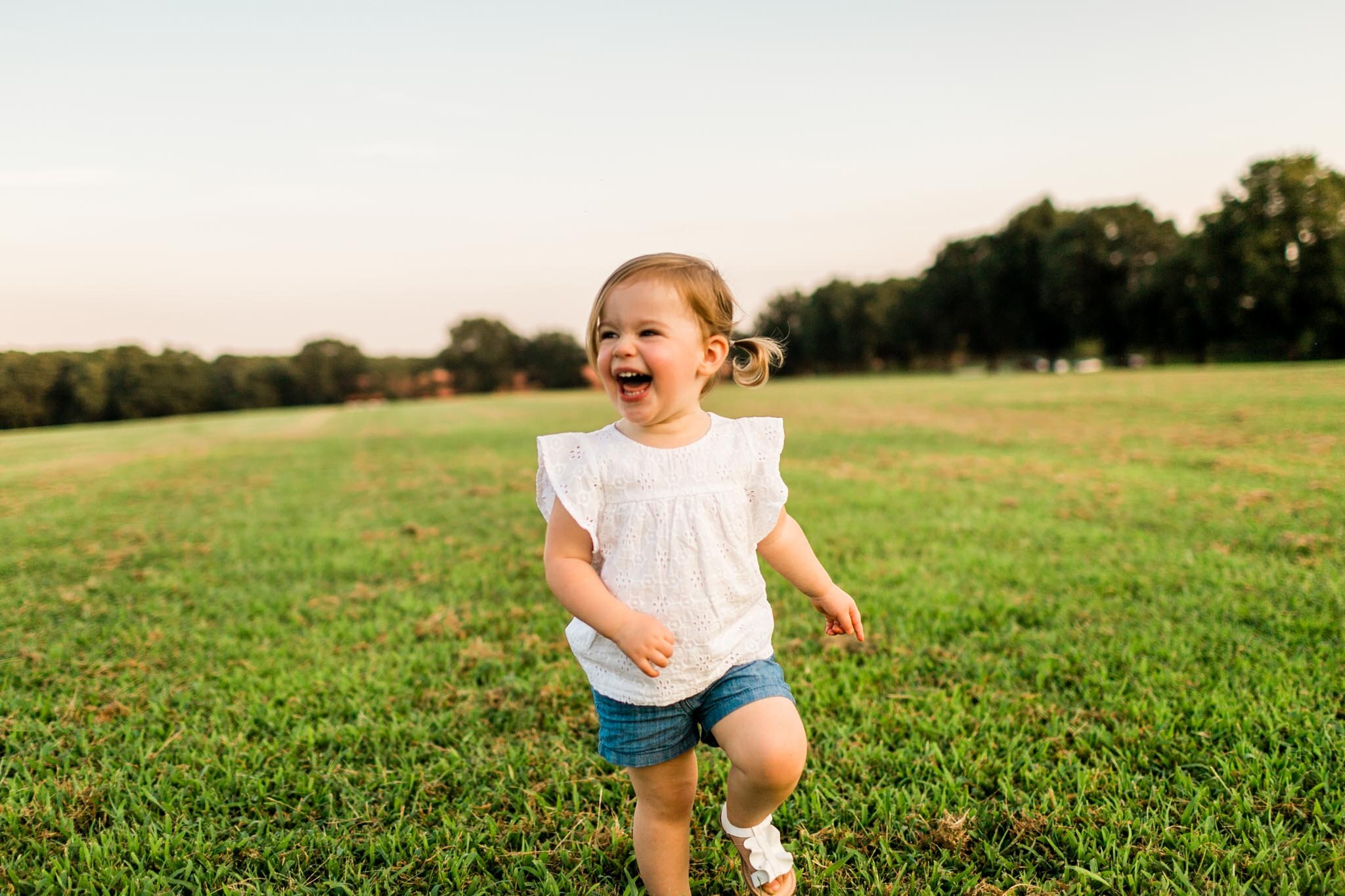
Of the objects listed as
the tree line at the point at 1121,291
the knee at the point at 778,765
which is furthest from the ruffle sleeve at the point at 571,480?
the tree line at the point at 1121,291

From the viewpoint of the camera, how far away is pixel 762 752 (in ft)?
5.28

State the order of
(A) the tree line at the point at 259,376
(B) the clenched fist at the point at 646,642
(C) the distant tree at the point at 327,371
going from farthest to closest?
(C) the distant tree at the point at 327,371 → (A) the tree line at the point at 259,376 → (B) the clenched fist at the point at 646,642

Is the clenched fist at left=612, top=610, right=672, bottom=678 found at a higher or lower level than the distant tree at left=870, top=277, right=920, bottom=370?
lower

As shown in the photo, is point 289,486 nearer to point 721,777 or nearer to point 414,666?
point 414,666

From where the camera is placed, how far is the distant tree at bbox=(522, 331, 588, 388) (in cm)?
6400

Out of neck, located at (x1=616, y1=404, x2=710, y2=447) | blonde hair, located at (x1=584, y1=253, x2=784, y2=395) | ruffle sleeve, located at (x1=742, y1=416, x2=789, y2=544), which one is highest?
blonde hair, located at (x1=584, y1=253, x2=784, y2=395)

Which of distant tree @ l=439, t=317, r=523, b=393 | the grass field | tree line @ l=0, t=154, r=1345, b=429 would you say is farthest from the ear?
distant tree @ l=439, t=317, r=523, b=393

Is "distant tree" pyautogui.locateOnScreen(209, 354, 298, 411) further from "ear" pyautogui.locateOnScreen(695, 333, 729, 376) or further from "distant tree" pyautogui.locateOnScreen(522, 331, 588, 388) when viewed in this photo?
"ear" pyautogui.locateOnScreen(695, 333, 729, 376)

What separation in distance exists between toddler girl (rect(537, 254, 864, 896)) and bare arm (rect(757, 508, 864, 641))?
0.04 meters

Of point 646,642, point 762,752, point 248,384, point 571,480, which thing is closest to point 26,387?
point 248,384

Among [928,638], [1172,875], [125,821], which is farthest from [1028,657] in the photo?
[125,821]

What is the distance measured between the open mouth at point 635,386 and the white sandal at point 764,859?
99cm

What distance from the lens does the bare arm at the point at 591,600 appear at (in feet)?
5.10

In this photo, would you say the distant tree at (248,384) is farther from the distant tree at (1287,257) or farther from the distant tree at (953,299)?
the distant tree at (1287,257)
